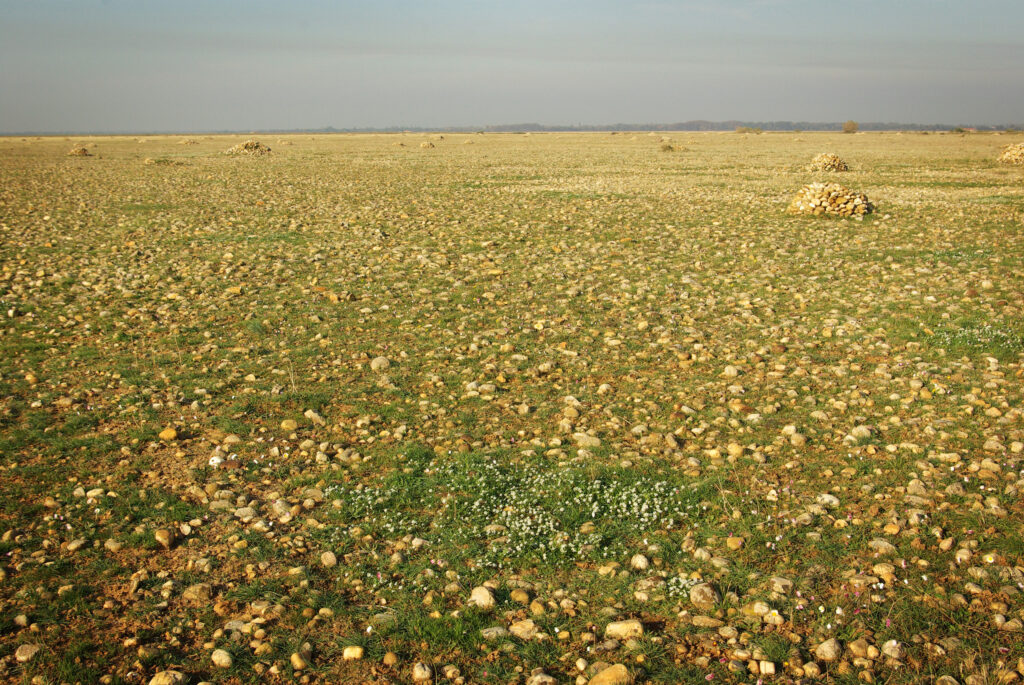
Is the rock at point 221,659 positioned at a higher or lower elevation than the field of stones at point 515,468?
lower

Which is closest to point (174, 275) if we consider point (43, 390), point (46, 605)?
point (43, 390)

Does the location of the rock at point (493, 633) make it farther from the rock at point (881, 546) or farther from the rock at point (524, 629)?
the rock at point (881, 546)

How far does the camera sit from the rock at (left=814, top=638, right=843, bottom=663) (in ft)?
16.2

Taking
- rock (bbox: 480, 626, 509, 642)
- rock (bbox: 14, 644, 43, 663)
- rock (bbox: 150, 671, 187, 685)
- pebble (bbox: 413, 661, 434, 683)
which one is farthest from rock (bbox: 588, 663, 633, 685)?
rock (bbox: 14, 644, 43, 663)

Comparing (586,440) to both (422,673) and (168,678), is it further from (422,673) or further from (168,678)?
(168,678)

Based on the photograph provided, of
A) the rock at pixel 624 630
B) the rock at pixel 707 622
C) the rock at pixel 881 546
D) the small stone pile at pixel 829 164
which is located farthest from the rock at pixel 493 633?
the small stone pile at pixel 829 164

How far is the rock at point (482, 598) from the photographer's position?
5671mm

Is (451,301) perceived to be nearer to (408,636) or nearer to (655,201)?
(408,636)

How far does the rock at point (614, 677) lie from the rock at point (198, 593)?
3.45 meters

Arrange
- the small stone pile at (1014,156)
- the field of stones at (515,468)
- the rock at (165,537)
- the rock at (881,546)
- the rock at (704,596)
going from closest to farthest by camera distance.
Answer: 1. the field of stones at (515,468)
2. the rock at (704,596)
3. the rock at (881,546)
4. the rock at (165,537)
5. the small stone pile at (1014,156)


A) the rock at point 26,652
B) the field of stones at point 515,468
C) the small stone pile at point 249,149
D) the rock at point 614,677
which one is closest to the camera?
the rock at point 614,677

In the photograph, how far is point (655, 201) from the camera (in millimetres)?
29453

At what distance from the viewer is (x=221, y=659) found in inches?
200

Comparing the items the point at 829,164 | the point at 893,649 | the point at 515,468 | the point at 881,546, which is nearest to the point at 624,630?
the point at 893,649
